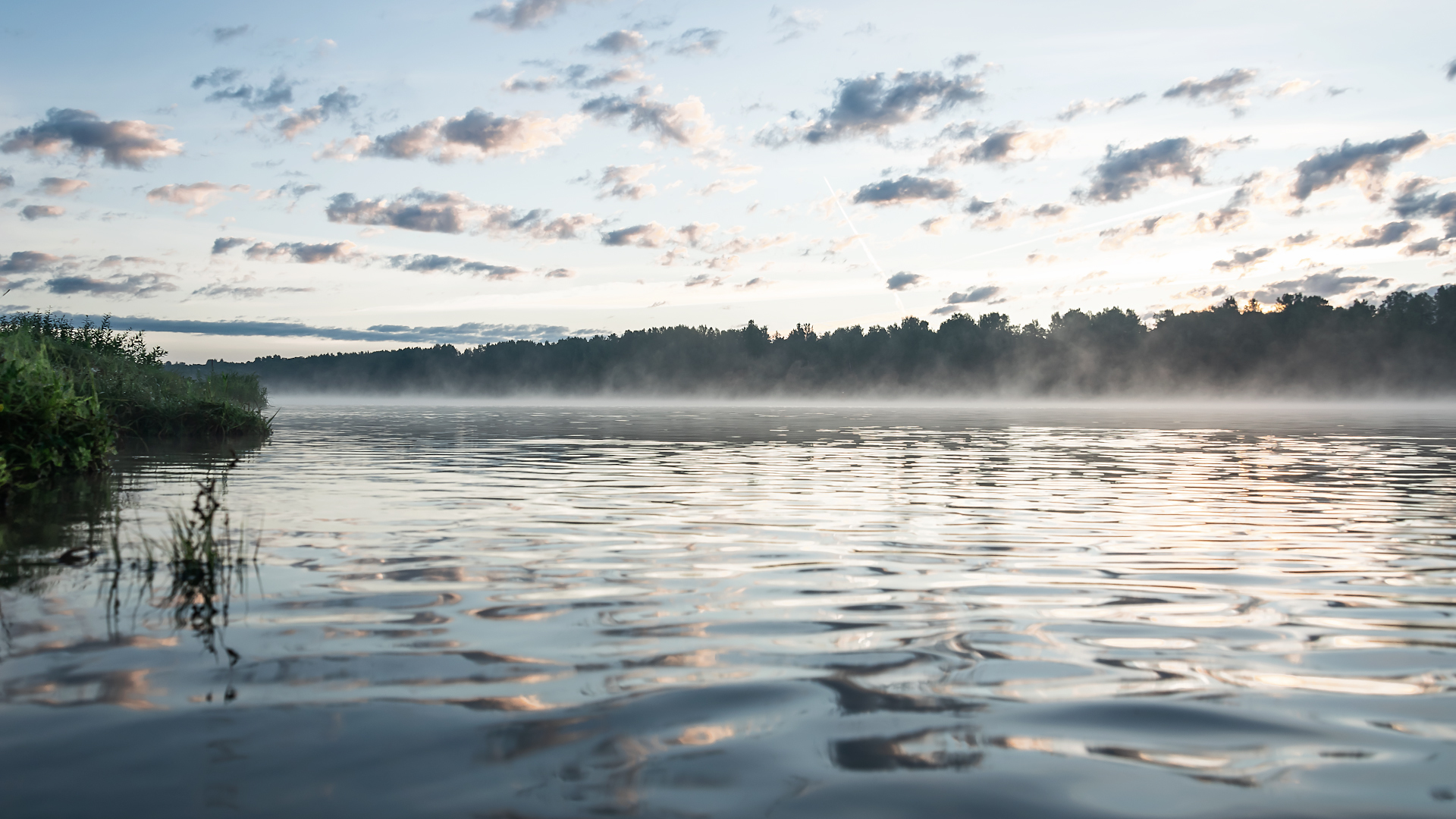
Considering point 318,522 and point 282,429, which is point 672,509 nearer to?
point 318,522

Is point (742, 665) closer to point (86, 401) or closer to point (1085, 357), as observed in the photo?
point (86, 401)

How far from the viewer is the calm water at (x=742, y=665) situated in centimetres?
→ 414

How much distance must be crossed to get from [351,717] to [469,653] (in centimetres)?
128

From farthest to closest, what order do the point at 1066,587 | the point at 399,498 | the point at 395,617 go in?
the point at 399,498 < the point at 1066,587 < the point at 395,617

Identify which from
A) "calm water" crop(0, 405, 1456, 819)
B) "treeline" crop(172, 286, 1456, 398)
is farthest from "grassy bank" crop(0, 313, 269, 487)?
"treeline" crop(172, 286, 1456, 398)

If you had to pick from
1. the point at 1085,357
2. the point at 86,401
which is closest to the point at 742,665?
the point at 86,401

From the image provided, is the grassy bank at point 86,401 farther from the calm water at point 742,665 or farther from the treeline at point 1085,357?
the treeline at point 1085,357

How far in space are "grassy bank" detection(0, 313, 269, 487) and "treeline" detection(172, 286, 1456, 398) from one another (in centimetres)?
14363

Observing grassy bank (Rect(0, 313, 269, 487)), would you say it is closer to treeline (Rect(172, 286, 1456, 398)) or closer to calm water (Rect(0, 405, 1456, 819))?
calm water (Rect(0, 405, 1456, 819))

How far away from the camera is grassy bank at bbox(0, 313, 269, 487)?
14734mm

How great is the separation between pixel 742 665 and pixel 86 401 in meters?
16.8

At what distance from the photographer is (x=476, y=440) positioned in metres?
32.2

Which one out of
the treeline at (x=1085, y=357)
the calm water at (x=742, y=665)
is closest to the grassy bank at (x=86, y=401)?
the calm water at (x=742, y=665)

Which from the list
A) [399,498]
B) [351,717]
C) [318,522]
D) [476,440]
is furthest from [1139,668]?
[476,440]
